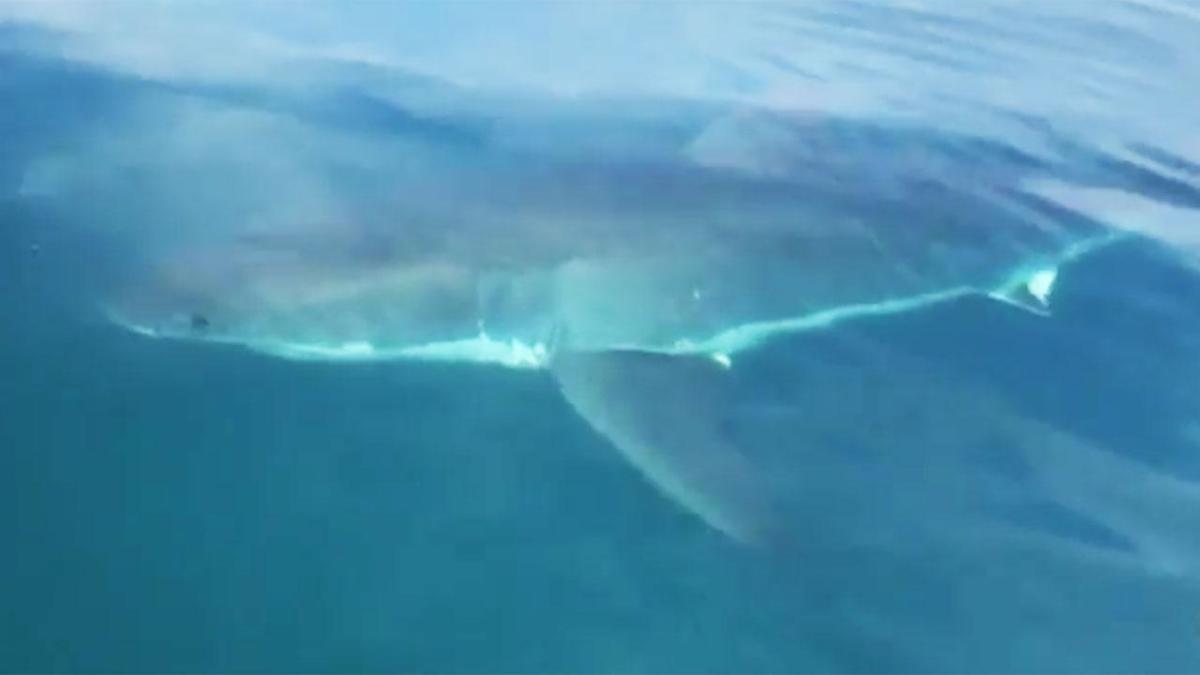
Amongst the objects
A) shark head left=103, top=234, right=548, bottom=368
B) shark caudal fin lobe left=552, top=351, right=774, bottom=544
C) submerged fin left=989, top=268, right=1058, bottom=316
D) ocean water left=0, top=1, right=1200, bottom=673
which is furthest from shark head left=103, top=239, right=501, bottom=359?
submerged fin left=989, top=268, right=1058, bottom=316

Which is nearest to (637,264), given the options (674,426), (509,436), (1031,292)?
(674,426)

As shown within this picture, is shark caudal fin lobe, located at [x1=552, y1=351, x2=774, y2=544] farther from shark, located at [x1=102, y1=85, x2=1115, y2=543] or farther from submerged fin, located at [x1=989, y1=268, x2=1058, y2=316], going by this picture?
submerged fin, located at [x1=989, y1=268, x2=1058, y2=316]

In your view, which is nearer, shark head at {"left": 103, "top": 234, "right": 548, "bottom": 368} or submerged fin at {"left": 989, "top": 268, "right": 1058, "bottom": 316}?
shark head at {"left": 103, "top": 234, "right": 548, "bottom": 368}

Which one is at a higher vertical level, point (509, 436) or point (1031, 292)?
point (1031, 292)

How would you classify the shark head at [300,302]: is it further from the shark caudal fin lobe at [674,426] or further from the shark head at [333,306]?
the shark caudal fin lobe at [674,426]

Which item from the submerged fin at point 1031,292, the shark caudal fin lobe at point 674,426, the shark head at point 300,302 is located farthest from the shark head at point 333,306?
the submerged fin at point 1031,292

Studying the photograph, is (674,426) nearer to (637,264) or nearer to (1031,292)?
(637,264)
